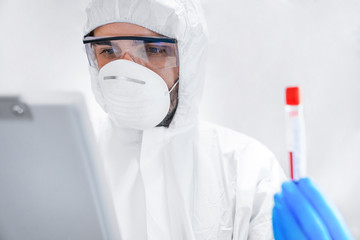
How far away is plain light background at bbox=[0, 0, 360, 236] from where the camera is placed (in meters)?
1.25

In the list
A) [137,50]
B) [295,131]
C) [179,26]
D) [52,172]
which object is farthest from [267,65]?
[52,172]

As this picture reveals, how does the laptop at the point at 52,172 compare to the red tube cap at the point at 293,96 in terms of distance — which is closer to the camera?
the laptop at the point at 52,172

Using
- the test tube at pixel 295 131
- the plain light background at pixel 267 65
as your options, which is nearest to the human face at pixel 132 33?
the plain light background at pixel 267 65

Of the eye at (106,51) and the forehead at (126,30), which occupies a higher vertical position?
the forehead at (126,30)

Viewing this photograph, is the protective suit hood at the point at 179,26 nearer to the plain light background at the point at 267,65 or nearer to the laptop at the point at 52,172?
the plain light background at the point at 267,65

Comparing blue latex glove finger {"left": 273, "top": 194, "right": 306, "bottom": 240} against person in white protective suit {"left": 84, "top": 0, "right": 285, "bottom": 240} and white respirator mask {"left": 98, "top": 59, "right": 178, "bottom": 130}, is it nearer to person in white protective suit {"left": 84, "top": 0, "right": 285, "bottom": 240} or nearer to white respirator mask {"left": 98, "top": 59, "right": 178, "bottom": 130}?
person in white protective suit {"left": 84, "top": 0, "right": 285, "bottom": 240}

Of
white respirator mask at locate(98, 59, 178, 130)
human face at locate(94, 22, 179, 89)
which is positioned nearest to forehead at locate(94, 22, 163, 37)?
human face at locate(94, 22, 179, 89)

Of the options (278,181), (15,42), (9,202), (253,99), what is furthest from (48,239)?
(15,42)

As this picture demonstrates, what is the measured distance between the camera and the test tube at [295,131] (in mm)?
580

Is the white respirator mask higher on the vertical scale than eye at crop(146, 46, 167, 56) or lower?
lower

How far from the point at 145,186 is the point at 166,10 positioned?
561 millimetres

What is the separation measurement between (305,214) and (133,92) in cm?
57

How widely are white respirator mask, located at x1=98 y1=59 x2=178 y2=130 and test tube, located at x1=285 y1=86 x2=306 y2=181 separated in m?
0.48

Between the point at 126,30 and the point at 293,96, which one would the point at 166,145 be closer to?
the point at 126,30
